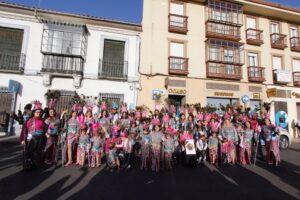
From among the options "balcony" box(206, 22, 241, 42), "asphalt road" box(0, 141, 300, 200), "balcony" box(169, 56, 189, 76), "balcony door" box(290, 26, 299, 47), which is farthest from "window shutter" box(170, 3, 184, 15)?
"asphalt road" box(0, 141, 300, 200)

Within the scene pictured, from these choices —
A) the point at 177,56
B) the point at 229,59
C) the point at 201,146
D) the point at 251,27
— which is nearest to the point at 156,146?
the point at 201,146

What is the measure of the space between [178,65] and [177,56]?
75 centimetres

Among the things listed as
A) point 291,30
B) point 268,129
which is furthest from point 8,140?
point 291,30

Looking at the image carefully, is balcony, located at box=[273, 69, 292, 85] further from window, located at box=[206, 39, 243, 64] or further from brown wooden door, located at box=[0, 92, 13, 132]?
brown wooden door, located at box=[0, 92, 13, 132]

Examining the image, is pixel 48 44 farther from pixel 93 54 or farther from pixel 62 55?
pixel 93 54

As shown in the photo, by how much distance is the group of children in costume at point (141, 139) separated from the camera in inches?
271

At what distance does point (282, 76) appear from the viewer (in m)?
17.1

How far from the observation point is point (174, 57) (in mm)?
15055

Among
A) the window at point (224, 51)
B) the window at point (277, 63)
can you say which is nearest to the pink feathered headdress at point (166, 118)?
the window at point (224, 51)

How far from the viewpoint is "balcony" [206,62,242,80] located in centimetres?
1567

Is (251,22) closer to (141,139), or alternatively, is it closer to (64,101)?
(141,139)

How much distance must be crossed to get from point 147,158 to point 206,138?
2.31 metres

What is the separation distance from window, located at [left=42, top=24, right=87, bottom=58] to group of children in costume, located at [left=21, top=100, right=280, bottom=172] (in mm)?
7002

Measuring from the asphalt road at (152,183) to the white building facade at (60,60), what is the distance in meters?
6.75
